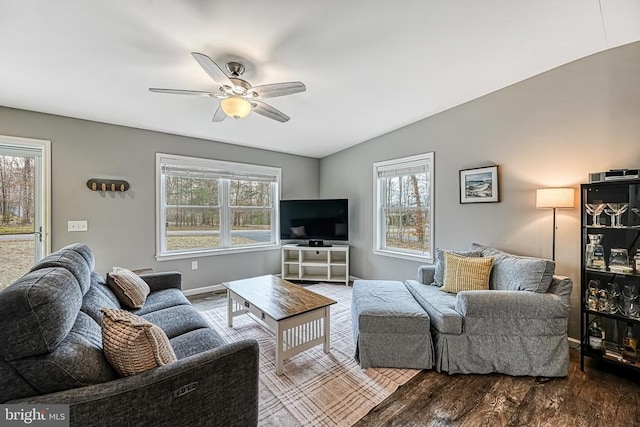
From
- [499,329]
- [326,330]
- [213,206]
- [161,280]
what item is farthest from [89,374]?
[213,206]

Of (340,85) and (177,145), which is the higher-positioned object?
(340,85)

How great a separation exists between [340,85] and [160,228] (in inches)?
120

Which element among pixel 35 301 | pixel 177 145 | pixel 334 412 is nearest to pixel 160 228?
pixel 177 145

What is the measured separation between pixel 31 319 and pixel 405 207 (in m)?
3.92

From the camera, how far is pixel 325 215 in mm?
4590

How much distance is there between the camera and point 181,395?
3.80ft

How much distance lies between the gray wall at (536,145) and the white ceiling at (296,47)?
20 centimetres

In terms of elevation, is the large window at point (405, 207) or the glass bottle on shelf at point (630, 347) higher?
the large window at point (405, 207)

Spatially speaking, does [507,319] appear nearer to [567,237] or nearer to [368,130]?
[567,237]

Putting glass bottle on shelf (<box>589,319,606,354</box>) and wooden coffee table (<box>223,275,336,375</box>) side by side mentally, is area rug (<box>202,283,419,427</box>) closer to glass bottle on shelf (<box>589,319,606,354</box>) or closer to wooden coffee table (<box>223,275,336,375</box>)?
wooden coffee table (<box>223,275,336,375</box>)

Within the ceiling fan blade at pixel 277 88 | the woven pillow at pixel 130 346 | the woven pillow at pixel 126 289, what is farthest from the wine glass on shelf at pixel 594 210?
the woven pillow at pixel 126 289

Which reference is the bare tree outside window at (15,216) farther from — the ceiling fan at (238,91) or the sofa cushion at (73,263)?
the ceiling fan at (238,91)

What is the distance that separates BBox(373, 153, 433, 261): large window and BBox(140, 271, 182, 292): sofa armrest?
113 inches

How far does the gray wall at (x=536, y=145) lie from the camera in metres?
2.34
